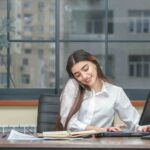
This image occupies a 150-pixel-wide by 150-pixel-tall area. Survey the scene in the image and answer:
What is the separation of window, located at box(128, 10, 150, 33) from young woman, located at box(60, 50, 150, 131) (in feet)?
3.89

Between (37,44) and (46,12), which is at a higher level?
(46,12)

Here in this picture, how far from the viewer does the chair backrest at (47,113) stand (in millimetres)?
3080

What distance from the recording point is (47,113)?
3.09m

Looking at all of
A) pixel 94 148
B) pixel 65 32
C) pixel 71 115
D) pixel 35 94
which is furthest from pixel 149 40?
pixel 94 148

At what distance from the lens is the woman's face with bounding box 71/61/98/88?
2.68 m

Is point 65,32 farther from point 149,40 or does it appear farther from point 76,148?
point 76,148

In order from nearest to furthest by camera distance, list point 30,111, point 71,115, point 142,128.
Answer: point 142,128, point 71,115, point 30,111

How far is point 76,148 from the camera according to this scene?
6.45 feet

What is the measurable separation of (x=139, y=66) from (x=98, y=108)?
1.26 metres

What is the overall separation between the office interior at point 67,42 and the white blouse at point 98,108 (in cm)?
104

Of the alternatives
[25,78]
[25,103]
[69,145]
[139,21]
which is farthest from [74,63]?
[139,21]

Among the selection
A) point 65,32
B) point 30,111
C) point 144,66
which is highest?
point 65,32

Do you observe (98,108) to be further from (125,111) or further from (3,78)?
(3,78)

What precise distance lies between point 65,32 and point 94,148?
2069 millimetres
